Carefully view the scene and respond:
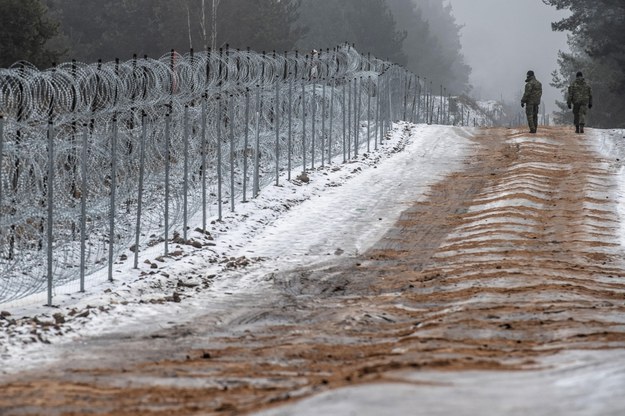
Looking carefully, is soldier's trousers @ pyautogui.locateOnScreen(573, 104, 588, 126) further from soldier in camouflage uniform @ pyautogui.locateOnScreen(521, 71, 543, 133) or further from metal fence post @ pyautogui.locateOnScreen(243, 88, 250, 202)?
metal fence post @ pyautogui.locateOnScreen(243, 88, 250, 202)

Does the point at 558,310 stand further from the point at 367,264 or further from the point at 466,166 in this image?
the point at 466,166

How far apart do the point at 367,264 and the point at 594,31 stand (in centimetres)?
2951

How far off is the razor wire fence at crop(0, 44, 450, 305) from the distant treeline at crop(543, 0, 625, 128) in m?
13.5

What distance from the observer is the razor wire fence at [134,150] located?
34.9 ft

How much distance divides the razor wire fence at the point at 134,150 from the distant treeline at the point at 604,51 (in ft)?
44.2

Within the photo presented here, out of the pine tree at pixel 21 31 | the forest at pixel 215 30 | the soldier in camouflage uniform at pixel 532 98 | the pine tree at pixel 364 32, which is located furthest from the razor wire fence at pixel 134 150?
the pine tree at pixel 364 32

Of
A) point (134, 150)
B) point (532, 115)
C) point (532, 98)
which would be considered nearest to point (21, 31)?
point (532, 98)

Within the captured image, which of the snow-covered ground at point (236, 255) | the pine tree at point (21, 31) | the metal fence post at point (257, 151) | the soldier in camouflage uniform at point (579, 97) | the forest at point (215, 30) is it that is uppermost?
the forest at point (215, 30)

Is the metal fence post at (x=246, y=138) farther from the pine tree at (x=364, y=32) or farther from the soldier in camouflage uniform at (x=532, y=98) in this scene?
the pine tree at (x=364, y=32)

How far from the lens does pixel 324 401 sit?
578 centimetres

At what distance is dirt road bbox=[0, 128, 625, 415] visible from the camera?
664 cm

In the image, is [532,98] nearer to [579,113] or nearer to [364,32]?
[579,113]

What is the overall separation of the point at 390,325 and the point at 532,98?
53.1 ft

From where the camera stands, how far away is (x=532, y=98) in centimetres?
2406
